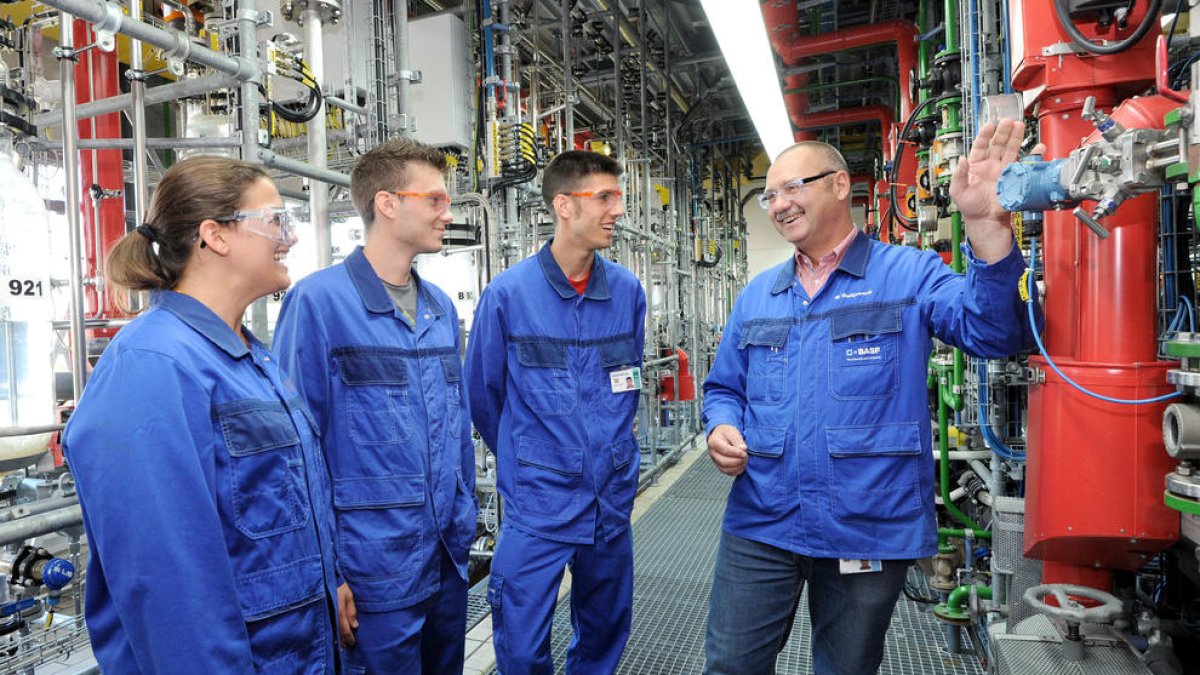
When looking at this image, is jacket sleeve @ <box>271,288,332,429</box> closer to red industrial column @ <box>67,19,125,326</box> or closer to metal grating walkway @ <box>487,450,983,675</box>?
metal grating walkway @ <box>487,450,983,675</box>

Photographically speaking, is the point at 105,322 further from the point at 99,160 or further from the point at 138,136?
the point at 99,160

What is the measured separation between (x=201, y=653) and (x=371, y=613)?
0.79m

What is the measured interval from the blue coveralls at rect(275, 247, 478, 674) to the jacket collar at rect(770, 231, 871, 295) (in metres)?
1.09

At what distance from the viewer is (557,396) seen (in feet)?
8.14

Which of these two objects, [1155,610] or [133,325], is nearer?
[133,325]

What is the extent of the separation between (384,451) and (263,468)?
600 mm

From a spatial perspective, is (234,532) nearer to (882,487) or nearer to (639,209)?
(882,487)

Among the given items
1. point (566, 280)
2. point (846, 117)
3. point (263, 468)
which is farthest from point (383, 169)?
point (846, 117)

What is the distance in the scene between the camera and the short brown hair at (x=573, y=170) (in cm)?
276

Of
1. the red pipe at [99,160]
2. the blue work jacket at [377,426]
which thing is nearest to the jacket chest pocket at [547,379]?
the blue work jacket at [377,426]

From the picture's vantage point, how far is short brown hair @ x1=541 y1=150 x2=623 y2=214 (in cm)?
276

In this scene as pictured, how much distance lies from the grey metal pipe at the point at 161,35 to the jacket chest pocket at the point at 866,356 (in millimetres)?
2281

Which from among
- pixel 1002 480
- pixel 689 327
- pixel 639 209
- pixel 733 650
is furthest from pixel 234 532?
pixel 689 327

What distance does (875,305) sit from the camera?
1.90 meters
